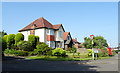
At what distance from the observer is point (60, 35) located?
4462cm

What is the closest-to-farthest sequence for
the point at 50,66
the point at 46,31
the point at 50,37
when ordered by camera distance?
the point at 50,66 < the point at 46,31 < the point at 50,37

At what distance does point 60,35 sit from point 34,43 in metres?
10.4

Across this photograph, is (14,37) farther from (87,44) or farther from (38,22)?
(87,44)

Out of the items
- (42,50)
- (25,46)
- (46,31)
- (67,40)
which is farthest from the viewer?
(67,40)

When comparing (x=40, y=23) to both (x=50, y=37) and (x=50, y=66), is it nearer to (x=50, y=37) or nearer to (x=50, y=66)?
(x=50, y=37)

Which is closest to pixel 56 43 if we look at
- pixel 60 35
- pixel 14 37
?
pixel 60 35

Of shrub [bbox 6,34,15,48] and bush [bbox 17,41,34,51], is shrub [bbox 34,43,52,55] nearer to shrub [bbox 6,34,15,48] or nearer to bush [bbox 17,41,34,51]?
bush [bbox 17,41,34,51]

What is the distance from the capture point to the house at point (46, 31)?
4019 cm

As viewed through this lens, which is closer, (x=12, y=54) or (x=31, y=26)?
(x=12, y=54)

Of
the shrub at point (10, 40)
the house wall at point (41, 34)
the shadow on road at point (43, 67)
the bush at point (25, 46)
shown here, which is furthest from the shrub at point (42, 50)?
the shrub at point (10, 40)

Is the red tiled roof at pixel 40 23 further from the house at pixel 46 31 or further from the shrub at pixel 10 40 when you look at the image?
the shrub at pixel 10 40

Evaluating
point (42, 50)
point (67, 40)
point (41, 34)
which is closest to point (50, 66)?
point (42, 50)

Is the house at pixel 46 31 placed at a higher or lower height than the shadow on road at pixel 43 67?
higher

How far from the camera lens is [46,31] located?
40.6m
